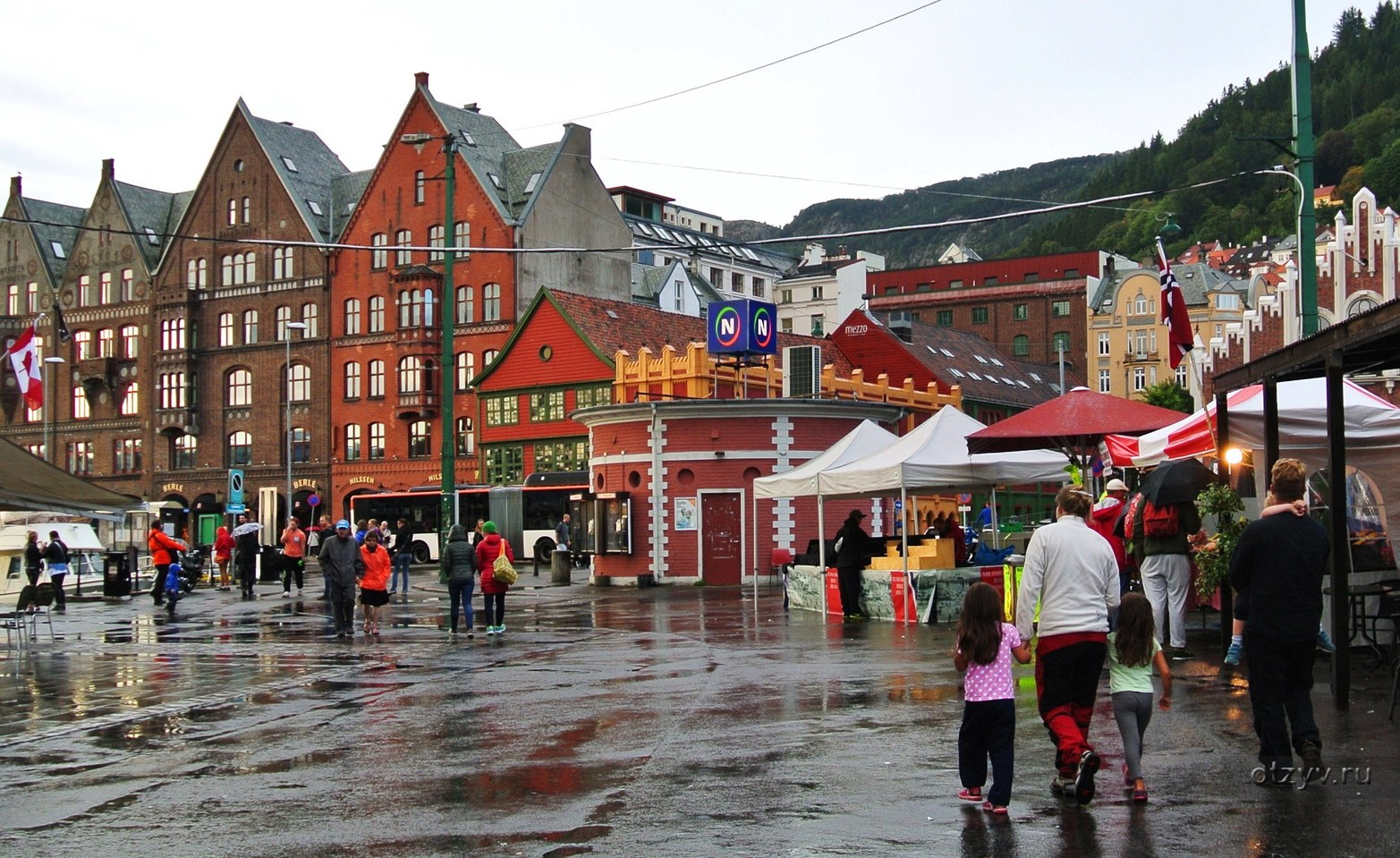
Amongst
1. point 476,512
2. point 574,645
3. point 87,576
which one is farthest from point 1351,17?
point 574,645

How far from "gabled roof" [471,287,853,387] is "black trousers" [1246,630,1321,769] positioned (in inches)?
1896

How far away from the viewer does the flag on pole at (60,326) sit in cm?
7262

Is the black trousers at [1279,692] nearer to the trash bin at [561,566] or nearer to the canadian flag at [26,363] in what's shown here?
the trash bin at [561,566]

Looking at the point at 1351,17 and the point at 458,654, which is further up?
the point at 1351,17

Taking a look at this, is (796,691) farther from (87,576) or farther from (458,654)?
(87,576)

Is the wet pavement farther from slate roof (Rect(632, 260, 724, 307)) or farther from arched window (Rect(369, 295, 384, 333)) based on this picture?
slate roof (Rect(632, 260, 724, 307))

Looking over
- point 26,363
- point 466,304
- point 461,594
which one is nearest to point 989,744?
point 461,594

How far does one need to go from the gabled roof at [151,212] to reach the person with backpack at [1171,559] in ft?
240

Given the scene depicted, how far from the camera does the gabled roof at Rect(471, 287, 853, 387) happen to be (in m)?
58.5

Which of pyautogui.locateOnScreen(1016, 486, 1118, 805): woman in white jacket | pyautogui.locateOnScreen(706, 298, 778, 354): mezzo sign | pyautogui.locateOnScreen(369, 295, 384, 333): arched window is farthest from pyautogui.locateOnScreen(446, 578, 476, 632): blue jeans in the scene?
pyautogui.locateOnScreen(369, 295, 384, 333): arched window

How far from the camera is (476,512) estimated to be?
58250 millimetres

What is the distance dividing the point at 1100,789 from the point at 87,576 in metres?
43.6

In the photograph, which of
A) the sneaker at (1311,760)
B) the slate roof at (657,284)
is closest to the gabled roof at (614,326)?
the slate roof at (657,284)

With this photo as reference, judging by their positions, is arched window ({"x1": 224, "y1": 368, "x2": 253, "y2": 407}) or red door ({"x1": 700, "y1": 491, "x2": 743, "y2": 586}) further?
arched window ({"x1": 224, "y1": 368, "x2": 253, "y2": 407})
